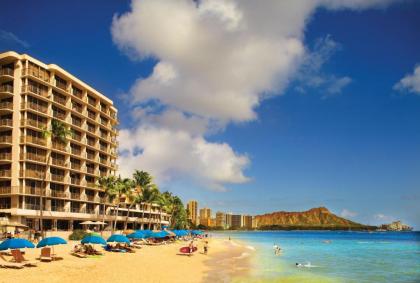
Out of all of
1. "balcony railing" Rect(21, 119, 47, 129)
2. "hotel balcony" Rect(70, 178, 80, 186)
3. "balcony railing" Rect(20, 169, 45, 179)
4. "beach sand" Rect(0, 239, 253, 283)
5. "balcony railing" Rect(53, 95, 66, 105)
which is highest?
"balcony railing" Rect(53, 95, 66, 105)

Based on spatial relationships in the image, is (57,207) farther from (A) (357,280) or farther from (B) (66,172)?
(A) (357,280)

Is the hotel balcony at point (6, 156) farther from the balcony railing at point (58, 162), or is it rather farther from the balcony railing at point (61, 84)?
the balcony railing at point (61, 84)

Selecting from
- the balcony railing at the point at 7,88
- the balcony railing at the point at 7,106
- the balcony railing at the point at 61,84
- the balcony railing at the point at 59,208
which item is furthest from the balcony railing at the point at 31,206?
the balcony railing at the point at 61,84

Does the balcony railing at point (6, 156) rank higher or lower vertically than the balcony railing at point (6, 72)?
lower

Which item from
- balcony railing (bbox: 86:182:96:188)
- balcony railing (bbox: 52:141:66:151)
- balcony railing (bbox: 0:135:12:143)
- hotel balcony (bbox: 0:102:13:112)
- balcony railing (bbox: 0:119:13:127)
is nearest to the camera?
balcony railing (bbox: 0:135:12:143)

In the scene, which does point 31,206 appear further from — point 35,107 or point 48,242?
point 48,242

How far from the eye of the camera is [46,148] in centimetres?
6612

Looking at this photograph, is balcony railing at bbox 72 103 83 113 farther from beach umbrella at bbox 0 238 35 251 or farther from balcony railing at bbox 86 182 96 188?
beach umbrella at bbox 0 238 35 251

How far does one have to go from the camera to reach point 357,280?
3666cm

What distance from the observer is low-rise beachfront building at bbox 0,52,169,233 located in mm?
62094

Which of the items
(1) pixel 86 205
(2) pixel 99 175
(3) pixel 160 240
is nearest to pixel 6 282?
(3) pixel 160 240

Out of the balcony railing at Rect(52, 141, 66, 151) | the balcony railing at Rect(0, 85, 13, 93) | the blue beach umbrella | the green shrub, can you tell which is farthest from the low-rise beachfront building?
the blue beach umbrella

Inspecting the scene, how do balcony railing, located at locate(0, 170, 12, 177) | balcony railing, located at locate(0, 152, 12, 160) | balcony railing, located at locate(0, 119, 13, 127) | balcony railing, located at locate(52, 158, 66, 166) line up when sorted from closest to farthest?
balcony railing, located at locate(0, 170, 12, 177)
balcony railing, located at locate(0, 152, 12, 160)
balcony railing, located at locate(0, 119, 13, 127)
balcony railing, located at locate(52, 158, 66, 166)

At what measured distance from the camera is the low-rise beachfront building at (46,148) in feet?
204
